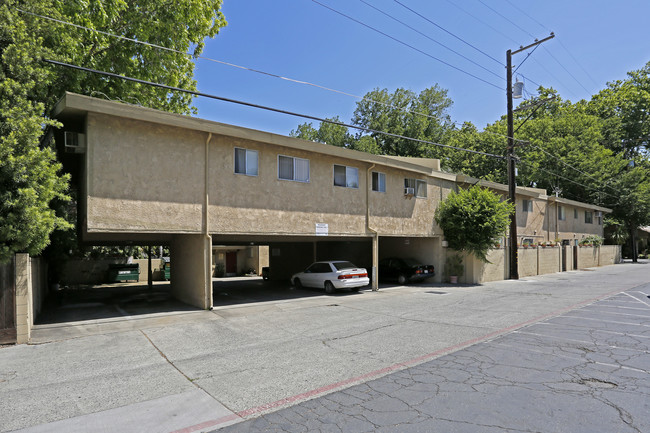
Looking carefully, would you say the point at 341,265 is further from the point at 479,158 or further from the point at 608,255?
the point at 479,158

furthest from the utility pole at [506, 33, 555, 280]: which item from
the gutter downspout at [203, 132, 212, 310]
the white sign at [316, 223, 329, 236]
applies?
the gutter downspout at [203, 132, 212, 310]

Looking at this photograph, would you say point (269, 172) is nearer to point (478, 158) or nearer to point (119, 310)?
point (119, 310)

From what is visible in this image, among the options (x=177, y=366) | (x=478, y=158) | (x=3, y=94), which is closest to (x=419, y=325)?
(x=177, y=366)

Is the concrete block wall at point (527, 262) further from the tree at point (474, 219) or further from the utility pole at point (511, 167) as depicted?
the tree at point (474, 219)

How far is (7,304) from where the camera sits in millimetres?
8383

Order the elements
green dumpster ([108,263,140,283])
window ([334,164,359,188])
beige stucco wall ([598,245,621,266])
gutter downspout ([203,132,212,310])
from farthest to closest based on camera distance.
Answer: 1. beige stucco wall ([598,245,621,266])
2. green dumpster ([108,263,140,283])
3. window ([334,164,359,188])
4. gutter downspout ([203,132,212,310])

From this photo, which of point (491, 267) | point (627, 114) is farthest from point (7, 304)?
point (627, 114)

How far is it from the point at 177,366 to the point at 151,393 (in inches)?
53.3

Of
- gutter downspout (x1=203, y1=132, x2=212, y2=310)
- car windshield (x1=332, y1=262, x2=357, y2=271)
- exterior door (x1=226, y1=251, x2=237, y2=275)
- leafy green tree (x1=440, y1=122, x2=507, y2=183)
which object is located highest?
leafy green tree (x1=440, y1=122, x2=507, y2=183)

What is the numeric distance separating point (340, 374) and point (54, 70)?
13.6 metres

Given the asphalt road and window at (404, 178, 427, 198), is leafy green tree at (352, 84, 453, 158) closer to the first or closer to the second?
window at (404, 178, 427, 198)

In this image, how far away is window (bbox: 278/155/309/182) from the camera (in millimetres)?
14633

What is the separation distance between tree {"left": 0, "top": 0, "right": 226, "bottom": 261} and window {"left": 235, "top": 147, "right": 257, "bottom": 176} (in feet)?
12.4

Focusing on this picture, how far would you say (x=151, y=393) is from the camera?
19.1ft
